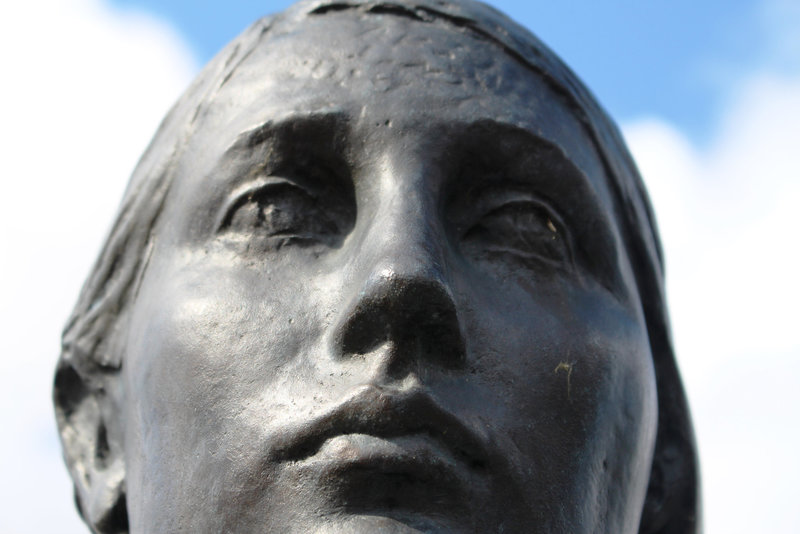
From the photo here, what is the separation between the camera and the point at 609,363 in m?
3.33

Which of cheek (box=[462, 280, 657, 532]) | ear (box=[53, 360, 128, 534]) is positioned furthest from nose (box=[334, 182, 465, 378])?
ear (box=[53, 360, 128, 534])

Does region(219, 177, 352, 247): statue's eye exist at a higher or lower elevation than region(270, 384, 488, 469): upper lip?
higher

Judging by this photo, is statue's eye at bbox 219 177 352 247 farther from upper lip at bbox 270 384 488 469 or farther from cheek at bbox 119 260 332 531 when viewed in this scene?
upper lip at bbox 270 384 488 469

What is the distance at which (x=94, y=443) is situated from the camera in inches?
150

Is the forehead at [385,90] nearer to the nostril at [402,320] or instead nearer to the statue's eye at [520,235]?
the statue's eye at [520,235]

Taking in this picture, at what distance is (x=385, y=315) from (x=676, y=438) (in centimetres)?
172

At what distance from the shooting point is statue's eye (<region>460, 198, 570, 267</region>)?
11.1 feet

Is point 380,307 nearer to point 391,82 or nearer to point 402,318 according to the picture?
point 402,318

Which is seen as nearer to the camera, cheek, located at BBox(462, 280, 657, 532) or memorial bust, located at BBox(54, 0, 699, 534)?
memorial bust, located at BBox(54, 0, 699, 534)

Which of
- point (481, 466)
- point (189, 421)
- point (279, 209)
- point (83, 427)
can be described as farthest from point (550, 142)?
point (83, 427)

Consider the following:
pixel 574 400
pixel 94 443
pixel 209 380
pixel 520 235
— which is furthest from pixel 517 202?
pixel 94 443

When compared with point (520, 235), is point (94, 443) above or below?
below

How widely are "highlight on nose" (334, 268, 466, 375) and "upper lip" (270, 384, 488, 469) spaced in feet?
0.46

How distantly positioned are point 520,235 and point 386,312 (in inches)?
29.8
